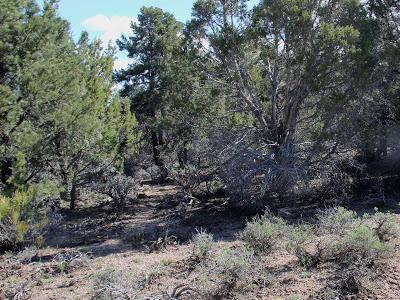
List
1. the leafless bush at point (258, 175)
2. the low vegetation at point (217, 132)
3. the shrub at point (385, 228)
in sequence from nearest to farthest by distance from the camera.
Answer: the shrub at point (385, 228) → the low vegetation at point (217, 132) → the leafless bush at point (258, 175)

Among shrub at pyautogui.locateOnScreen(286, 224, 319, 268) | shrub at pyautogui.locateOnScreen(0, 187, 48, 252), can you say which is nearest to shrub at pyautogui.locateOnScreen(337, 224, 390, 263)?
shrub at pyautogui.locateOnScreen(286, 224, 319, 268)

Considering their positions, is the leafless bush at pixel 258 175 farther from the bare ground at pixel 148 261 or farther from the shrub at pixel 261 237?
the shrub at pixel 261 237

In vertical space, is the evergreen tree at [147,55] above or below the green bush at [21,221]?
above

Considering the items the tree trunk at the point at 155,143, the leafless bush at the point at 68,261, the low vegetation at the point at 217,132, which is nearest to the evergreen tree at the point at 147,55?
the tree trunk at the point at 155,143

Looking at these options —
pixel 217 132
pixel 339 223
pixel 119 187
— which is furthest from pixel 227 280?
pixel 119 187

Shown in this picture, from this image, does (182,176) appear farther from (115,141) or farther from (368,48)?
(368,48)

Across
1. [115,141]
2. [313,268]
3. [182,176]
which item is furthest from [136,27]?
[313,268]

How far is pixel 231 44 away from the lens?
37.2 feet

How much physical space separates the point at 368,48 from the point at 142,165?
14068 millimetres

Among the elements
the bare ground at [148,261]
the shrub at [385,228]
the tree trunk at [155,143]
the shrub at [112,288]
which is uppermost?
the tree trunk at [155,143]

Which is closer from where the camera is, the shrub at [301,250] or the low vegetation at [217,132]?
the shrub at [301,250]

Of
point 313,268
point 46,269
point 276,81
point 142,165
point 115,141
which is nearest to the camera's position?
point 313,268

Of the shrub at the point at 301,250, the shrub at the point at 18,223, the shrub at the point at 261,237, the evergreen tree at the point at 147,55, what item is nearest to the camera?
the shrub at the point at 301,250

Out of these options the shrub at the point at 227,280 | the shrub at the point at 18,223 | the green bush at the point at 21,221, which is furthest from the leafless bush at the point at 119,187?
the shrub at the point at 227,280
